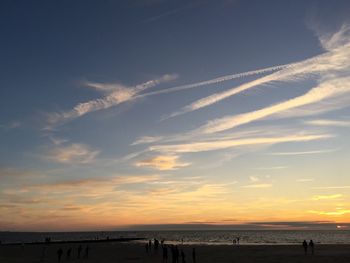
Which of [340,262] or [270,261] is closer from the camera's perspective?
[340,262]

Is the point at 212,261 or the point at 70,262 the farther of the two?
the point at 70,262

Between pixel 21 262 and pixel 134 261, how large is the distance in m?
12.8

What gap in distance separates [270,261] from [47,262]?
82.1ft

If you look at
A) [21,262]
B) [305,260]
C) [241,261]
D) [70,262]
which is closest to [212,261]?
[241,261]

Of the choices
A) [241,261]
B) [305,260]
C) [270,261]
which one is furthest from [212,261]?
[305,260]

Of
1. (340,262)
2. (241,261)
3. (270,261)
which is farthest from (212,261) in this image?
(340,262)

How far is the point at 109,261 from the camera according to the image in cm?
4825

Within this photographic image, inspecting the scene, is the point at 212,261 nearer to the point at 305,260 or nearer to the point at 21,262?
the point at 305,260

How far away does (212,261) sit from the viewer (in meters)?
45.8

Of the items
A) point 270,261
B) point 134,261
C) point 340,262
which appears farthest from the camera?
point 134,261

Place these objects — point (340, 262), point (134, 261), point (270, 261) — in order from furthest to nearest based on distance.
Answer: point (134, 261) < point (270, 261) < point (340, 262)

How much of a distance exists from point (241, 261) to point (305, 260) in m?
6.49

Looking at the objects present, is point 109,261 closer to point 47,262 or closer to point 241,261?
point 47,262

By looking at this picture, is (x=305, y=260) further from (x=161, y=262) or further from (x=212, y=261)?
(x=161, y=262)
